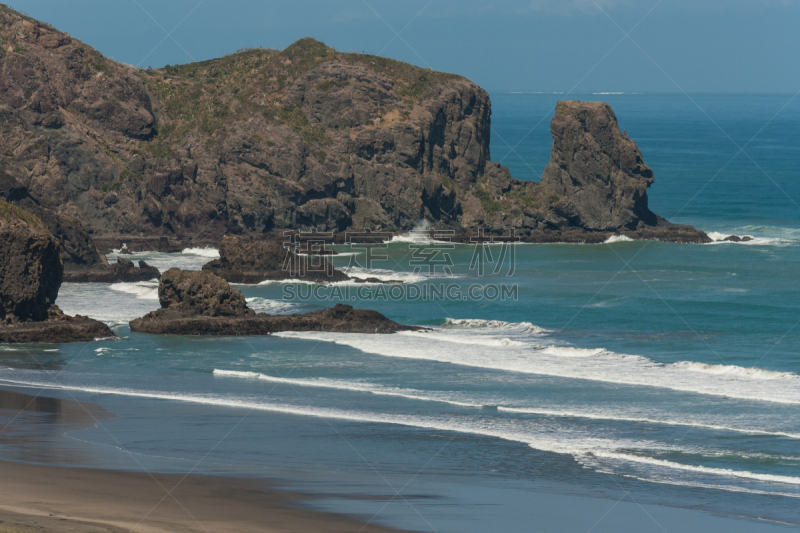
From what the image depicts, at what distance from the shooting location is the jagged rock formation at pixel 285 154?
7150 centimetres

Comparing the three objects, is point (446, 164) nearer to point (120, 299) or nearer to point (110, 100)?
point (110, 100)

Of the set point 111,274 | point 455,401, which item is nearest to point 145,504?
point 455,401

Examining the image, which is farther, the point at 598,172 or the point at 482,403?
the point at 598,172

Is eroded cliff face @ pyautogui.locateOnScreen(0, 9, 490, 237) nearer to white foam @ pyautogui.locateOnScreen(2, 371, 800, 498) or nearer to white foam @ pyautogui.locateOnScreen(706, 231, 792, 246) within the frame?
white foam @ pyautogui.locateOnScreen(706, 231, 792, 246)

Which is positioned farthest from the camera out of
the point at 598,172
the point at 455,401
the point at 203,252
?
the point at 598,172

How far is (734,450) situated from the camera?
19078 mm

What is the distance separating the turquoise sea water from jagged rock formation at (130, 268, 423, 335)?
0.95 metres

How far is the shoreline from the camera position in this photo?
443 inches

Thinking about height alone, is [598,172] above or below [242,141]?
below

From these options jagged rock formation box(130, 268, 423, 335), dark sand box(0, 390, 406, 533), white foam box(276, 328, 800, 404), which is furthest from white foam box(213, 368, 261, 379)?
dark sand box(0, 390, 406, 533)

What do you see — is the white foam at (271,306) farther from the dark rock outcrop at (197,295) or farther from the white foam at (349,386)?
the white foam at (349,386)

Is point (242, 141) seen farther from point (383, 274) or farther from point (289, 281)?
point (289, 281)

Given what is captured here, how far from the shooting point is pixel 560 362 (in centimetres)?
3031

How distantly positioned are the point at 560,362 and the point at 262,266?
2496 centimetres
